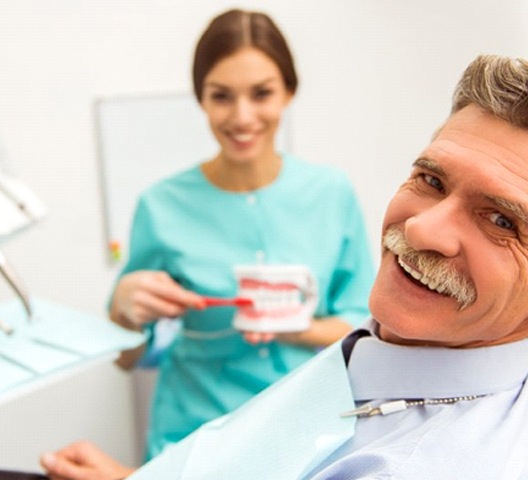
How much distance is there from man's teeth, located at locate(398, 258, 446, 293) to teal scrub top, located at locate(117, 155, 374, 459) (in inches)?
22.9

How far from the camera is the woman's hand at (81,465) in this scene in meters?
1.02

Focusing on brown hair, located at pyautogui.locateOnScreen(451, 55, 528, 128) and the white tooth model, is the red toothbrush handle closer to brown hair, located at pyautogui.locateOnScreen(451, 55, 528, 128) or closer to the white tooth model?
the white tooth model

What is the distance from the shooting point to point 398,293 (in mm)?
742

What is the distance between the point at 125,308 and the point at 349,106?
906mm

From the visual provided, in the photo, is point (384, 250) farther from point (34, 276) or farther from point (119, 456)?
point (119, 456)

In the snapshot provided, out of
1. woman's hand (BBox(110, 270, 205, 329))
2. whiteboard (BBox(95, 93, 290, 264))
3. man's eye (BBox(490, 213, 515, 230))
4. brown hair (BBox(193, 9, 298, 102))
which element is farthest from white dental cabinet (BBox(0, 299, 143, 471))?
man's eye (BBox(490, 213, 515, 230))

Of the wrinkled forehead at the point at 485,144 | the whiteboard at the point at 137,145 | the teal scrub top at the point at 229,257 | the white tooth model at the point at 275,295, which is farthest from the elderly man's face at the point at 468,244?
the whiteboard at the point at 137,145

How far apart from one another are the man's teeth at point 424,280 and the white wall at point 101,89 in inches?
30.6

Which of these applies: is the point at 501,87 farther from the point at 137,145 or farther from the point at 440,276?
the point at 137,145

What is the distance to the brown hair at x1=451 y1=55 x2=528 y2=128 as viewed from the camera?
2.21ft

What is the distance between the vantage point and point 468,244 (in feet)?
2.26

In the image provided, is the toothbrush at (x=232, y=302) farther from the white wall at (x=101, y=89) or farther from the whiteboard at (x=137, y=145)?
the whiteboard at (x=137, y=145)

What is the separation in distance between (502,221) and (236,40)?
724 millimetres

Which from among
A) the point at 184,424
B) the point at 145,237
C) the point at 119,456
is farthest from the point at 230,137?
the point at 119,456
